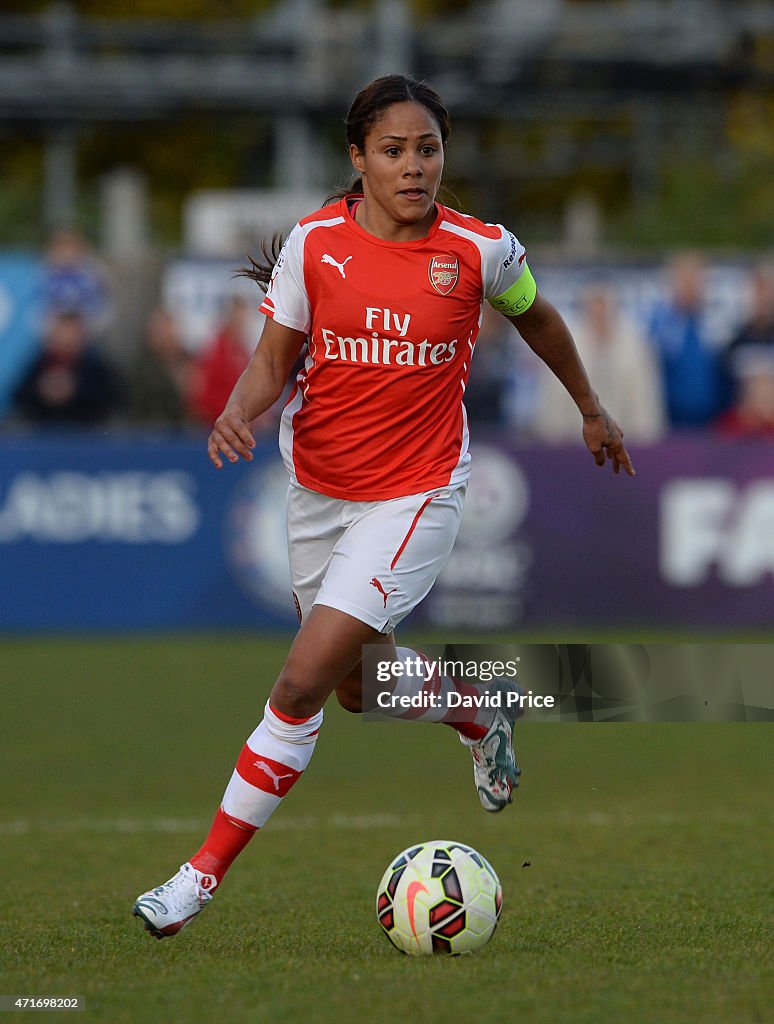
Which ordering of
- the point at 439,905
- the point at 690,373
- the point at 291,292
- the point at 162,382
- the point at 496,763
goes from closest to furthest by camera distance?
1. the point at 439,905
2. the point at 291,292
3. the point at 496,763
4. the point at 690,373
5. the point at 162,382

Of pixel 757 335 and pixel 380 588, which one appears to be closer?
pixel 380 588

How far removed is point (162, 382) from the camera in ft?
55.7

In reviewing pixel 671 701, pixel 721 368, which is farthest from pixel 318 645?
pixel 721 368

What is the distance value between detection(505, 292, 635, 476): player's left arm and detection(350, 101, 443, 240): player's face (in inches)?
20.3

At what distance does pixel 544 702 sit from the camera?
21.2ft

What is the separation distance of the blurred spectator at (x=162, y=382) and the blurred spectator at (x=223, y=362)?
0.88 meters

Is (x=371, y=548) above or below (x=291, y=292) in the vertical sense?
below

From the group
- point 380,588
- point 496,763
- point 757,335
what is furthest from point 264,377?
point 757,335

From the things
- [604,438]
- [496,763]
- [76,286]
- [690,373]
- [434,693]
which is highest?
[604,438]

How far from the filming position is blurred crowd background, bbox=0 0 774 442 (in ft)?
52.1

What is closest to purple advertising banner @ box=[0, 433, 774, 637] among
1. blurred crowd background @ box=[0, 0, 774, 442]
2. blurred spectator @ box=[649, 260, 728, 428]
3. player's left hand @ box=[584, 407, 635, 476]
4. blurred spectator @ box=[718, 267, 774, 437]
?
blurred crowd background @ box=[0, 0, 774, 442]

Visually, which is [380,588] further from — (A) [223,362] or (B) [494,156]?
(B) [494,156]

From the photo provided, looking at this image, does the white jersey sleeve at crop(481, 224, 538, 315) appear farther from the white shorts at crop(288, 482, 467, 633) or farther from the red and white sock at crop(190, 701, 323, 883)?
the red and white sock at crop(190, 701, 323, 883)

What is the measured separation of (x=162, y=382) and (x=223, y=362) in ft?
4.86
